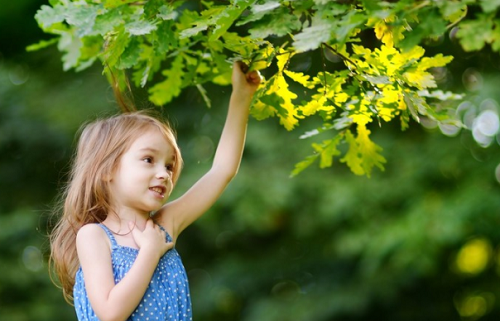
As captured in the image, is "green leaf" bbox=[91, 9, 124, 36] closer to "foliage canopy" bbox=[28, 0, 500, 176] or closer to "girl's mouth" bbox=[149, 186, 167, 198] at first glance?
"foliage canopy" bbox=[28, 0, 500, 176]

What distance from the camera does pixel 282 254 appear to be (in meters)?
6.83

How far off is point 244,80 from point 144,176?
0.39m

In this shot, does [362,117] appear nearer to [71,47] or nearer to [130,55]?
[130,55]

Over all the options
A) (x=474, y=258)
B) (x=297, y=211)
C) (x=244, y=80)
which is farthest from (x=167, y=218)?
(x=474, y=258)

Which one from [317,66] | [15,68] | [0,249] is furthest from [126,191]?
[15,68]

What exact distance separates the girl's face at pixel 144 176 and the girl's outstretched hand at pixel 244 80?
0.86 feet

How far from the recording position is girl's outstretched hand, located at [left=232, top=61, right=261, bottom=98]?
2.02m

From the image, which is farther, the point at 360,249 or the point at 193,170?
the point at 193,170

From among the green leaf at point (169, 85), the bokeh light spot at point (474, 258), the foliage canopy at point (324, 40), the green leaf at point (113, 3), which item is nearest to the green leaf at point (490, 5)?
the foliage canopy at point (324, 40)

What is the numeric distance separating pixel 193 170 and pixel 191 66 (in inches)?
151

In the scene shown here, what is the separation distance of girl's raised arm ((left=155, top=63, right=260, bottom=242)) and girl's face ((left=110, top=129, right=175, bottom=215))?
108 mm

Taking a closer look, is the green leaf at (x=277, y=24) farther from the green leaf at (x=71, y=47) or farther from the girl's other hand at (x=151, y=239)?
the green leaf at (x=71, y=47)

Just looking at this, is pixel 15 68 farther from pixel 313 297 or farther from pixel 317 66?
pixel 313 297

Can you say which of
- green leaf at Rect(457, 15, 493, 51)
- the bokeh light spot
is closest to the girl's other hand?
green leaf at Rect(457, 15, 493, 51)
